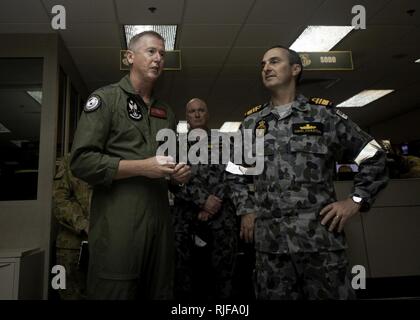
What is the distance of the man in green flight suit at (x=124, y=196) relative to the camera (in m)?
1.10

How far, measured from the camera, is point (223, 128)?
8516 mm

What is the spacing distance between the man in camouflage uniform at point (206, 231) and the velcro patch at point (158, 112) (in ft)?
2.69

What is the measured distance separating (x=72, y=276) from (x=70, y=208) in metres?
0.44

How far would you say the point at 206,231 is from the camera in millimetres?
2189

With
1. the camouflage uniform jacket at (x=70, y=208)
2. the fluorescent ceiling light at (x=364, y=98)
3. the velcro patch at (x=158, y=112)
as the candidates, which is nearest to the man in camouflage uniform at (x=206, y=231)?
the camouflage uniform jacket at (x=70, y=208)

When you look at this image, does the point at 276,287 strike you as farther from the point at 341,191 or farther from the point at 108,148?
the point at 341,191

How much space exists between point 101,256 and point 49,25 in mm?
2997

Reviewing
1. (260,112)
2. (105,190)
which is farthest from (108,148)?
(260,112)

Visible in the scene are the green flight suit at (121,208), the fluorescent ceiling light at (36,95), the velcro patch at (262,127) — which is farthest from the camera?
the fluorescent ceiling light at (36,95)

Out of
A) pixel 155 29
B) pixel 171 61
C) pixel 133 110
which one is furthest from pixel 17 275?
pixel 155 29

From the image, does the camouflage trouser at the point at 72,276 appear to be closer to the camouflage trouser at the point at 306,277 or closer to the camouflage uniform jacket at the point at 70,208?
the camouflage uniform jacket at the point at 70,208

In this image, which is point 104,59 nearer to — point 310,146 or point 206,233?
point 206,233

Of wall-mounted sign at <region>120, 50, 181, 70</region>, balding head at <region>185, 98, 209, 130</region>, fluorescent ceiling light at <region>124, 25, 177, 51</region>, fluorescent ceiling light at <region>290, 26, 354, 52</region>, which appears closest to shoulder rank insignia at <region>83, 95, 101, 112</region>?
balding head at <region>185, 98, 209, 130</region>

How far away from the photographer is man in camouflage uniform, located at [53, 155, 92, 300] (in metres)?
2.15
